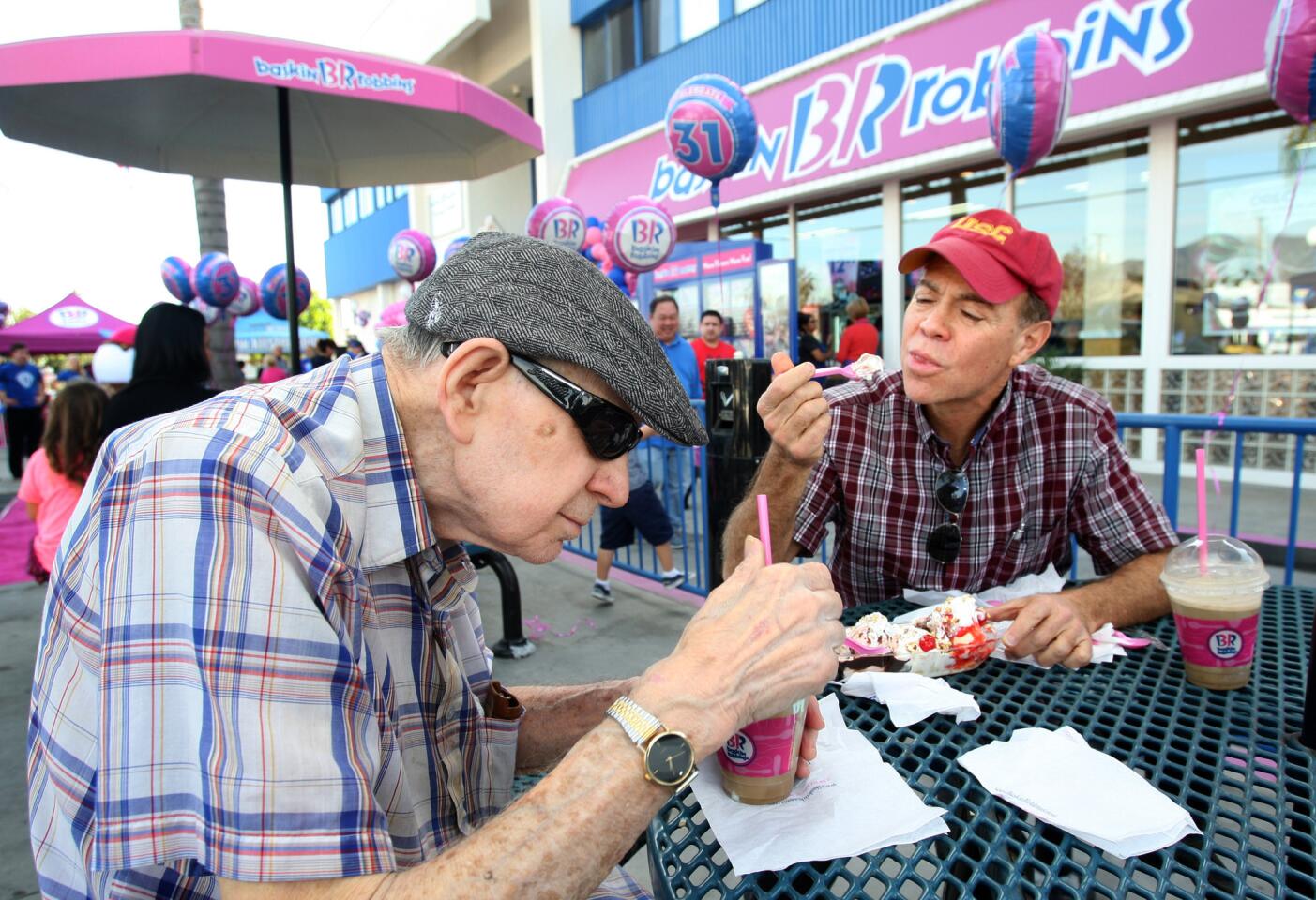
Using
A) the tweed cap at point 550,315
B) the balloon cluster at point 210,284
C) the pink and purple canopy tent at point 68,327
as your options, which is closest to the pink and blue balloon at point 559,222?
the balloon cluster at point 210,284

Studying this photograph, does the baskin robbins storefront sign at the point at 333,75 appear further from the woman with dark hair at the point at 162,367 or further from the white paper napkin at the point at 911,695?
the white paper napkin at the point at 911,695

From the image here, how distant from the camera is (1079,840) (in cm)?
101

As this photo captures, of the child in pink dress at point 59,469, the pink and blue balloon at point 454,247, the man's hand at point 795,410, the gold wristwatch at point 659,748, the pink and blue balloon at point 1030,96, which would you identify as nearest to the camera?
the gold wristwatch at point 659,748

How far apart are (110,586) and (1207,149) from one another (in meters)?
8.90

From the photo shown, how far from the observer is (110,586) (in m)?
0.78

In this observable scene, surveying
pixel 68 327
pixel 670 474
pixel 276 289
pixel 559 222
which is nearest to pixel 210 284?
pixel 276 289

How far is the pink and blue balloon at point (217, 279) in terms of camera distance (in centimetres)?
1016

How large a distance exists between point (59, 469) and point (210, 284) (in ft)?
26.2

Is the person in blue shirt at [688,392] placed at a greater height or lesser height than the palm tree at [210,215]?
lesser

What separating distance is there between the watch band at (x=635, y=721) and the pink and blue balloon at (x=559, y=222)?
8664 millimetres

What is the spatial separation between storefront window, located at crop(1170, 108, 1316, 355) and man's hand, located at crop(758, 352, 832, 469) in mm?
7139

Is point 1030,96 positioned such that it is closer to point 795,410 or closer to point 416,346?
point 795,410

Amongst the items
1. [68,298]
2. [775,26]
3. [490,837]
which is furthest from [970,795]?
[68,298]

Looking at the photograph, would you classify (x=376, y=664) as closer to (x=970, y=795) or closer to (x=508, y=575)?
(x=970, y=795)
